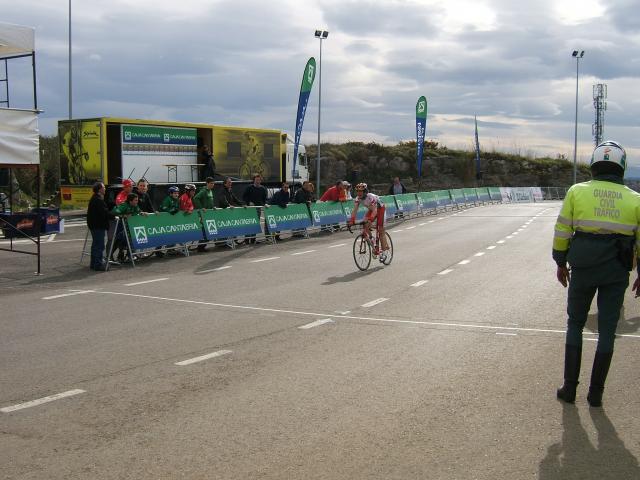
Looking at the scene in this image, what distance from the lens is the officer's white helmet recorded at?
5676mm

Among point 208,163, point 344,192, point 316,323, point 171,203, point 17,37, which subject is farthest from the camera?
point 208,163

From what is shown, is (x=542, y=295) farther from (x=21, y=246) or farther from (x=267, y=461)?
(x=21, y=246)

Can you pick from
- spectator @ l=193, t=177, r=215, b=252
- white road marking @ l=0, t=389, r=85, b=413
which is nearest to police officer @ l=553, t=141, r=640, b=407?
white road marking @ l=0, t=389, r=85, b=413

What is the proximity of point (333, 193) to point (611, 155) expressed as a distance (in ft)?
53.6

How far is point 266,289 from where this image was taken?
12180 millimetres

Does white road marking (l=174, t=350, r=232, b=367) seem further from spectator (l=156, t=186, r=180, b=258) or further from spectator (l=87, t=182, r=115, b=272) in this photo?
spectator (l=156, t=186, r=180, b=258)

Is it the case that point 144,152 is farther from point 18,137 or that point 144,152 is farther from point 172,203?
point 18,137

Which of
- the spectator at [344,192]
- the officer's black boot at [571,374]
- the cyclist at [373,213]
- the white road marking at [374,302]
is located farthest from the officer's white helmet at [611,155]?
the spectator at [344,192]

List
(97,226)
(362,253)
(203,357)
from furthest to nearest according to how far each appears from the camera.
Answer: (97,226)
(362,253)
(203,357)

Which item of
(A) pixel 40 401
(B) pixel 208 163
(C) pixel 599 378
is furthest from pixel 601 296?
(B) pixel 208 163

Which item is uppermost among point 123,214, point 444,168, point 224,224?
point 444,168

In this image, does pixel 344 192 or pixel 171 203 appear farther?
pixel 344 192

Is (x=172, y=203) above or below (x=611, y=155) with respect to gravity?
below

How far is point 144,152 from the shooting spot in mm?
30188
